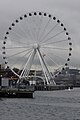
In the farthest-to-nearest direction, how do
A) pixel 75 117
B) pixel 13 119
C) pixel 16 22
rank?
pixel 16 22 → pixel 75 117 → pixel 13 119

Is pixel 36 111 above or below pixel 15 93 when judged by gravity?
below

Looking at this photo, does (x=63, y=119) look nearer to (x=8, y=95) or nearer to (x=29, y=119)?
(x=29, y=119)

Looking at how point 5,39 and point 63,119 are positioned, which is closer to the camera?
point 63,119

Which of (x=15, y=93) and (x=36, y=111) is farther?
(x=15, y=93)

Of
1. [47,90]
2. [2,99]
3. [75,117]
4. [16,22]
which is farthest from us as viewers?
[47,90]

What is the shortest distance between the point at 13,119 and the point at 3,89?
5015cm

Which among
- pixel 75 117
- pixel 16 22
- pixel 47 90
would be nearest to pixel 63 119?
pixel 75 117

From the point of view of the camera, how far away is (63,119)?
202 ft

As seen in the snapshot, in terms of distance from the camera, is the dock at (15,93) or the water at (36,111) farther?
the dock at (15,93)

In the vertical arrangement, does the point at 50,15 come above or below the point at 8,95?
above

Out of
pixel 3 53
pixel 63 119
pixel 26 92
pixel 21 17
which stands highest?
pixel 21 17

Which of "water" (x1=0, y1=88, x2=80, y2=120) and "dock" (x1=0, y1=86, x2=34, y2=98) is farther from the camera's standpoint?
"dock" (x1=0, y1=86, x2=34, y2=98)

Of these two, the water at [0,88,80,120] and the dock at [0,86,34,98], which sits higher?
the dock at [0,86,34,98]

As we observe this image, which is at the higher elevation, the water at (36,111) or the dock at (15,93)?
the dock at (15,93)
